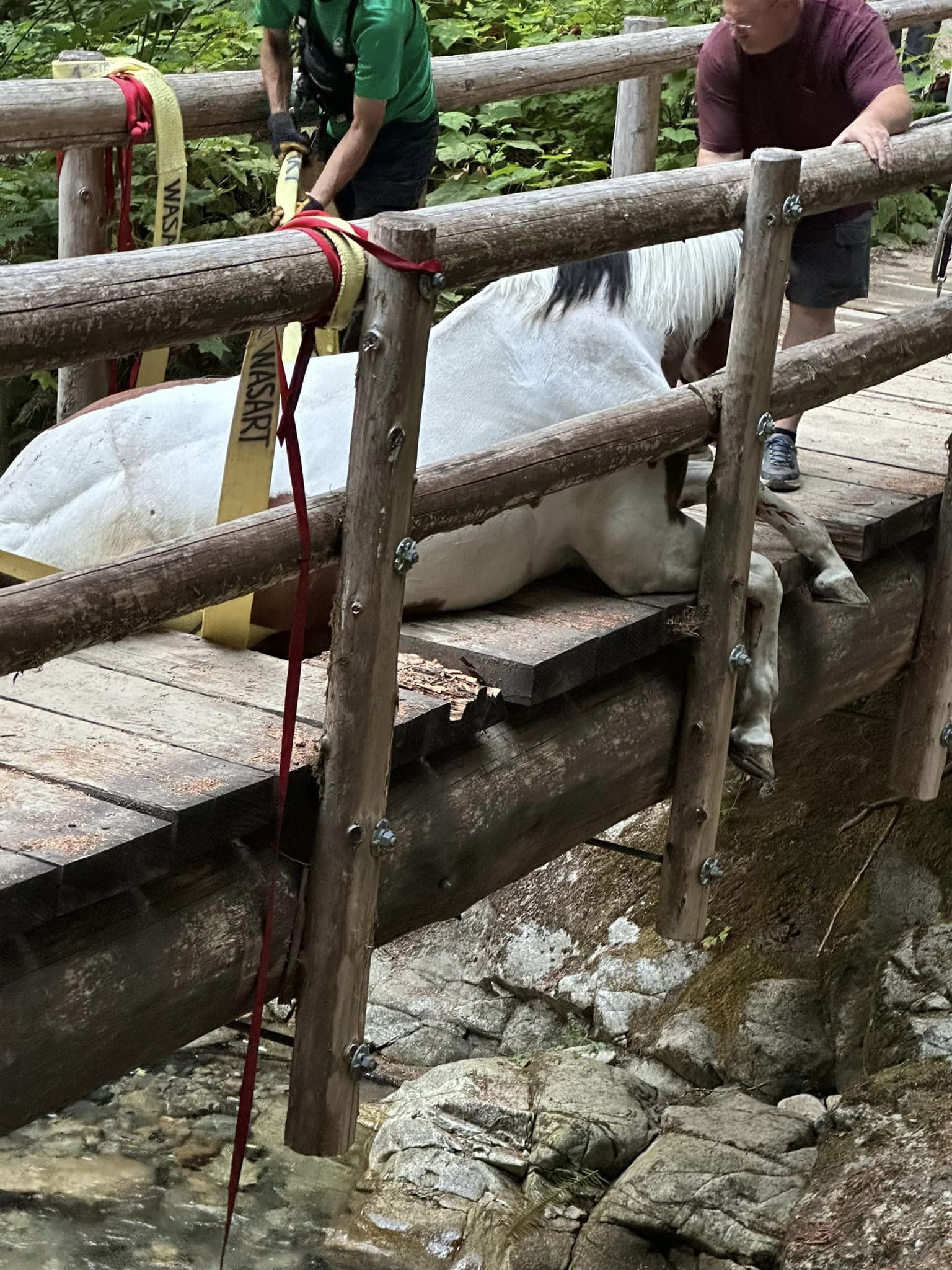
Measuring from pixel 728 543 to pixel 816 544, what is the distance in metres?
0.47

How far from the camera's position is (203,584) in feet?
7.59

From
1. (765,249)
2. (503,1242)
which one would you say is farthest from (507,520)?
(503,1242)

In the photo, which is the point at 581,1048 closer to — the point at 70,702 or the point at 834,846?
the point at 834,846

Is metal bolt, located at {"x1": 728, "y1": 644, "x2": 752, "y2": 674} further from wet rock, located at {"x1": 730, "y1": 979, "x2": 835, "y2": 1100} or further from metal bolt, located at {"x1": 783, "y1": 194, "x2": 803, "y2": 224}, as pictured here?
wet rock, located at {"x1": 730, "y1": 979, "x2": 835, "y2": 1100}

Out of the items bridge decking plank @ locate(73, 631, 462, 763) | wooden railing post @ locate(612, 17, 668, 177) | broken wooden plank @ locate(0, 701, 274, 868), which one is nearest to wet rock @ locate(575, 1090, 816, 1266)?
bridge decking plank @ locate(73, 631, 462, 763)

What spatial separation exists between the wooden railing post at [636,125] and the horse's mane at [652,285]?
284 centimetres

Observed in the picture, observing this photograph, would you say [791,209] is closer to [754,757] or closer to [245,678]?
[754,757]

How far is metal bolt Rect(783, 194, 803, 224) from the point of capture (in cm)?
323

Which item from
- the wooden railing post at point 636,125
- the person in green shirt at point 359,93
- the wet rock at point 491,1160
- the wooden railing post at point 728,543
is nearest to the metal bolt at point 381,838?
the wooden railing post at point 728,543

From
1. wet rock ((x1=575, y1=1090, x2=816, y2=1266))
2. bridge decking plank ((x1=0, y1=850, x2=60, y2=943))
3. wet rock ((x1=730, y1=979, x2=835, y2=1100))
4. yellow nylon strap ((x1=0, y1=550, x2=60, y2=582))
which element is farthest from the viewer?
wet rock ((x1=730, y1=979, x2=835, y2=1100))

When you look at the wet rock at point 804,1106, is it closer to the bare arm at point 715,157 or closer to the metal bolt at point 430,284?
the bare arm at point 715,157

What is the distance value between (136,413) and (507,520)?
766mm

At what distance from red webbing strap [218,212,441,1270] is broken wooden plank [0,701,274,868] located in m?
0.06

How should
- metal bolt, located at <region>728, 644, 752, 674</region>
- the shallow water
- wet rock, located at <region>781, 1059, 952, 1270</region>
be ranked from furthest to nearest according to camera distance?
1. the shallow water
2. wet rock, located at <region>781, 1059, 952, 1270</region>
3. metal bolt, located at <region>728, 644, 752, 674</region>
